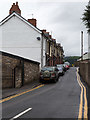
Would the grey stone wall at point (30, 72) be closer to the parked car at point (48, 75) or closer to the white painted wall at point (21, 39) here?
the parked car at point (48, 75)

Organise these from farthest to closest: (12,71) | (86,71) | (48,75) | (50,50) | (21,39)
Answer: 1. (50,50)
2. (21,39)
3. (86,71)
4. (48,75)
5. (12,71)

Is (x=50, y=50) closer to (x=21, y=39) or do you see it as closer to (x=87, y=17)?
(x=21, y=39)

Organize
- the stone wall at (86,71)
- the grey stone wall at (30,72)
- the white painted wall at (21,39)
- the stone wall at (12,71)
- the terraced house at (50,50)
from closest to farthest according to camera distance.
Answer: the stone wall at (12,71)
the grey stone wall at (30,72)
the stone wall at (86,71)
the white painted wall at (21,39)
the terraced house at (50,50)

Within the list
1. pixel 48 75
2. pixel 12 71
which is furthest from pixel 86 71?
pixel 12 71

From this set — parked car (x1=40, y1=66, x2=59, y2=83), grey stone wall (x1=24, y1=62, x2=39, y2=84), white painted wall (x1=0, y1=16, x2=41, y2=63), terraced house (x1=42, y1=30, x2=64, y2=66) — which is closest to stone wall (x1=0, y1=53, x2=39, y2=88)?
grey stone wall (x1=24, y1=62, x2=39, y2=84)

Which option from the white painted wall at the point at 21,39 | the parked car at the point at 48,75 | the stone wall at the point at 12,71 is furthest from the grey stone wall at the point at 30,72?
the white painted wall at the point at 21,39

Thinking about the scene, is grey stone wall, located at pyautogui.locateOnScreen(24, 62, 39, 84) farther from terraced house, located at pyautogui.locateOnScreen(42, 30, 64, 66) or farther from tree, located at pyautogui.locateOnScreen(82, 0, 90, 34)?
terraced house, located at pyautogui.locateOnScreen(42, 30, 64, 66)

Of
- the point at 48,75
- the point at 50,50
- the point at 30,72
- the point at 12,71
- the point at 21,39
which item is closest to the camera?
the point at 12,71

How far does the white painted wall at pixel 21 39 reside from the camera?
31.2m

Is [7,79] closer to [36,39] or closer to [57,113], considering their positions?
[57,113]

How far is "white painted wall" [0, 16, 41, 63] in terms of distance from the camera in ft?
103

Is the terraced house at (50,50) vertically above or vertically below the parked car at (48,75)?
above

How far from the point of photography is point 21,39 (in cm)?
3159

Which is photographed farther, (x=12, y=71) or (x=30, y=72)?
(x=30, y=72)
